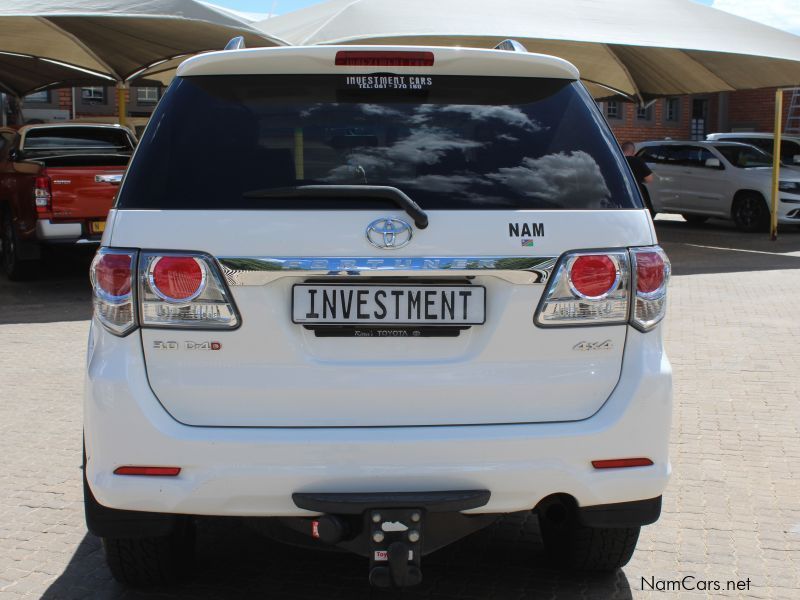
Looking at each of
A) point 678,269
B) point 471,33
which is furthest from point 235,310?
point 471,33

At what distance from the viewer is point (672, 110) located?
122 feet

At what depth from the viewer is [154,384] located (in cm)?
304

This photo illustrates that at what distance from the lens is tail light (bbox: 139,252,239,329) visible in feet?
9.90

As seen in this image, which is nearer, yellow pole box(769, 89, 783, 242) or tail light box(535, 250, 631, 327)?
tail light box(535, 250, 631, 327)

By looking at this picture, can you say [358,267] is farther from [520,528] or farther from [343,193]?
[520,528]

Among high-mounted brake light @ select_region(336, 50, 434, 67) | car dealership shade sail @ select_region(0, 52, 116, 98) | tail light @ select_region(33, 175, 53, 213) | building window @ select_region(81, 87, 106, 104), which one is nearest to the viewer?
high-mounted brake light @ select_region(336, 50, 434, 67)

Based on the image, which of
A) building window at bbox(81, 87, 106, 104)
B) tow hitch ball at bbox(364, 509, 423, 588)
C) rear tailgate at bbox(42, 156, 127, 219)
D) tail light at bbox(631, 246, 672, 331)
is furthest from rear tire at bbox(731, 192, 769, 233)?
tow hitch ball at bbox(364, 509, 423, 588)

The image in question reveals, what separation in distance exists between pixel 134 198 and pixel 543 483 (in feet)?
4.62

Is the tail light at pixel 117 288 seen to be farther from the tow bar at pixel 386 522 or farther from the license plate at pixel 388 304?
the tow bar at pixel 386 522

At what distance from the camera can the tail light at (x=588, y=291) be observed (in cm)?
308

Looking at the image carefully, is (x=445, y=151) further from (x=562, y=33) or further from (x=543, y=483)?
(x=562, y=33)

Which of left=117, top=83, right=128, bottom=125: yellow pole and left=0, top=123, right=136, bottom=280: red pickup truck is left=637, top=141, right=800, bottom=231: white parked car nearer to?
left=117, top=83, right=128, bottom=125: yellow pole

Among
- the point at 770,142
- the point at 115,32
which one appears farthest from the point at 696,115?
the point at 115,32

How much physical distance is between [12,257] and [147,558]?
1069 centimetres
